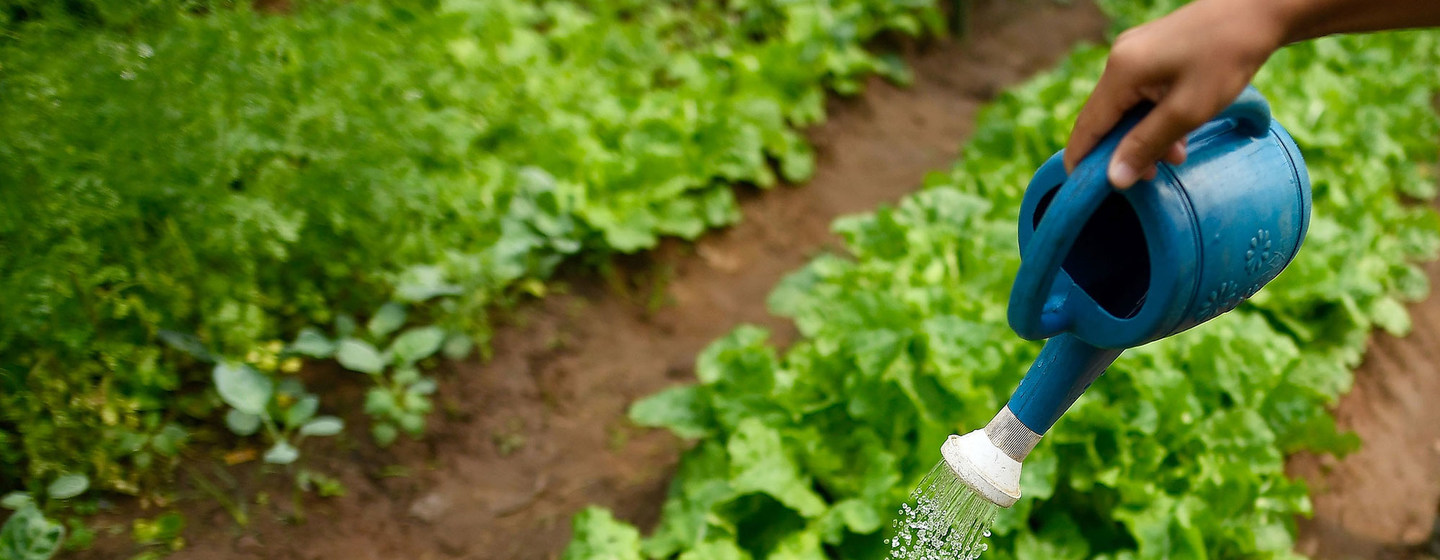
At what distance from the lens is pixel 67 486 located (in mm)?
2344

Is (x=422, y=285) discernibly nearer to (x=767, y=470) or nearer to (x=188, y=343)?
(x=188, y=343)

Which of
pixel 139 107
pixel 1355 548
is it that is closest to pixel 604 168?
pixel 139 107

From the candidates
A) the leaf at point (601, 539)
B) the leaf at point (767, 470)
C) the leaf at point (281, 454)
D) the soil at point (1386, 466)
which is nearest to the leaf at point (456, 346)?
the leaf at point (281, 454)

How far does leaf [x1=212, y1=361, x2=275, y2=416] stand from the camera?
2.53 m

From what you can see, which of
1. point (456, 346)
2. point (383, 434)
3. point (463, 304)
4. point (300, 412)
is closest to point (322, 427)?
point (300, 412)

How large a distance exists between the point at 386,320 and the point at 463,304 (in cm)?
25

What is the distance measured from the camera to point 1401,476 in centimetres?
317

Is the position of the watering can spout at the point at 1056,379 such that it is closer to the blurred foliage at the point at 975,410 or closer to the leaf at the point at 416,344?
the blurred foliage at the point at 975,410

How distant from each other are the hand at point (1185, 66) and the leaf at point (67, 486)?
2421 mm

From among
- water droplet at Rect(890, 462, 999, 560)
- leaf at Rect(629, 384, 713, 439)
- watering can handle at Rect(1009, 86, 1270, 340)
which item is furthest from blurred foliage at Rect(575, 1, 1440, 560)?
watering can handle at Rect(1009, 86, 1270, 340)

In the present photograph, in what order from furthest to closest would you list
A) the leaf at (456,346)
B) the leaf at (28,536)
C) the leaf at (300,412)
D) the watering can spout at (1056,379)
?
1. the leaf at (456,346)
2. the leaf at (300,412)
3. the leaf at (28,536)
4. the watering can spout at (1056,379)

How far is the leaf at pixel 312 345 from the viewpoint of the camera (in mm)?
2732

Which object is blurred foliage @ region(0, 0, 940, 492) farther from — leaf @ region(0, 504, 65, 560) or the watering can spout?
the watering can spout

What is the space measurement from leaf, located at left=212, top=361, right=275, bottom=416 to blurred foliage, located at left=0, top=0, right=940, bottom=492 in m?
0.11
